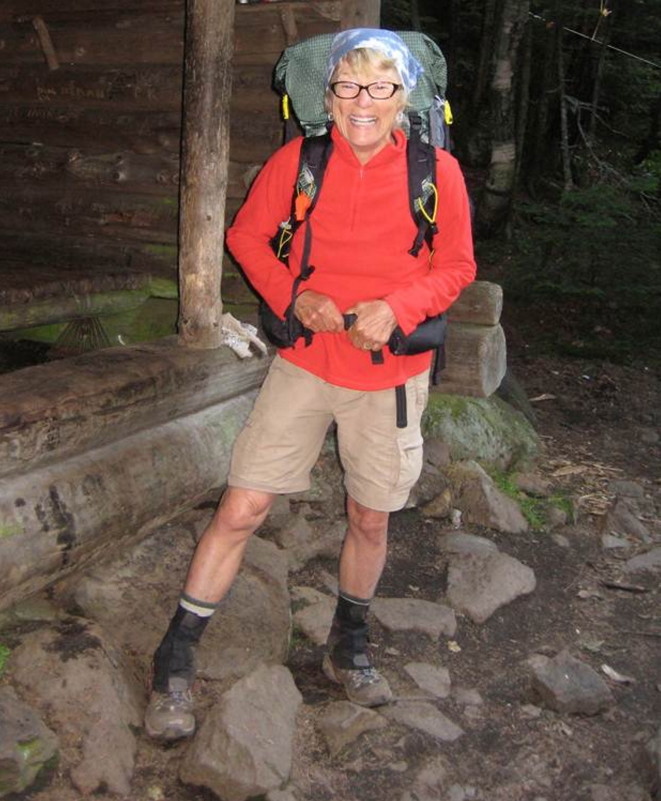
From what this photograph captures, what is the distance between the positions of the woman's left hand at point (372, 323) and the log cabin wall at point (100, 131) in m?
2.97

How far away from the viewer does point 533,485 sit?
6.33 m

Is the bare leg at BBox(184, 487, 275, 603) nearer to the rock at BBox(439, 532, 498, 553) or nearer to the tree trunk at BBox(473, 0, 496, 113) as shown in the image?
the rock at BBox(439, 532, 498, 553)

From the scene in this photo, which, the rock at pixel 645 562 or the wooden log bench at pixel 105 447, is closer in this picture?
the wooden log bench at pixel 105 447

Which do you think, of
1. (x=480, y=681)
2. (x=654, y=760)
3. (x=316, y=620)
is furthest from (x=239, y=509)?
(x=654, y=760)

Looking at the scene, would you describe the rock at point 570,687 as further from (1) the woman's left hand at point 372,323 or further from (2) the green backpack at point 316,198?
(1) the woman's left hand at point 372,323

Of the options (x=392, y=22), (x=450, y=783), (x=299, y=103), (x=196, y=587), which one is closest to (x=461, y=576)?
(x=450, y=783)

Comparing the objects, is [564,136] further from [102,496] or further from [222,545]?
[222,545]

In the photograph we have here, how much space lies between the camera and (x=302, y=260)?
325cm

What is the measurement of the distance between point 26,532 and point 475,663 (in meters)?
2.15

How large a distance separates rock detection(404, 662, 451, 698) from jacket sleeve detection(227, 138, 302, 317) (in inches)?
70.9

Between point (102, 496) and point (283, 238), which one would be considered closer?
point (283, 238)

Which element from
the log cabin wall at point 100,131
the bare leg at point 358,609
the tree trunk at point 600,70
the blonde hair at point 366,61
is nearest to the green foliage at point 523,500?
the bare leg at point 358,609

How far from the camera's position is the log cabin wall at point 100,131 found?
587 centimetres

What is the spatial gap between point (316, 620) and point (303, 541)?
0.73 metres
